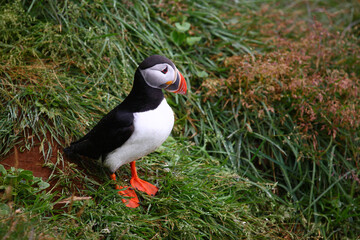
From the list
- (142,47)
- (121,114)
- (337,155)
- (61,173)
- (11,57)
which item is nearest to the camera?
(121,114)

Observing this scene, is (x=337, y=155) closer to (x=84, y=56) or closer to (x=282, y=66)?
(x=282, y=66)

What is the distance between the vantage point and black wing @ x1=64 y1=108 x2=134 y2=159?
2.71 m

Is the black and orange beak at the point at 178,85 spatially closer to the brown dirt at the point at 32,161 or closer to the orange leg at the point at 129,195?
the orange leg at the point at 129,195

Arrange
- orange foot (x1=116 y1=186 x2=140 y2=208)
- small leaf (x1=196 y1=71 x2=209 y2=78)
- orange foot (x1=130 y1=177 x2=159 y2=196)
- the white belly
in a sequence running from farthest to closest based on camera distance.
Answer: small leaf (x1=196 y1=71 x2=209 y2=78) < orange foot (x1=130 y1=177 x2=159 y2=196) < orange foot (x1=116 y1=186 x2=140 y2=208) < the white belly

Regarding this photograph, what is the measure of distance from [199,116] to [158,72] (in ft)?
4.99

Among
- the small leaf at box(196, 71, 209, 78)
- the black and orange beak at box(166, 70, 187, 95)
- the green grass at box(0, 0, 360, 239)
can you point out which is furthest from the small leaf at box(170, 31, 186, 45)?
the black and orange beak at box(166, 70, 187, 95)

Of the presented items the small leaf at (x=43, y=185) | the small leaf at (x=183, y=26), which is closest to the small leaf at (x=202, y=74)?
the small leaf at (x=183, y=26)

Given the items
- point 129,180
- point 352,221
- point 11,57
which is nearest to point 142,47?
point 11,57

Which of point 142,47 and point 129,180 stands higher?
point 142,47

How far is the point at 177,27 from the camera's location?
455 cm

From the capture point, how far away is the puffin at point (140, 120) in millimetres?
2689

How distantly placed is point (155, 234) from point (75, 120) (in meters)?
1.20

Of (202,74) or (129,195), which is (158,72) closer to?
(129,195)

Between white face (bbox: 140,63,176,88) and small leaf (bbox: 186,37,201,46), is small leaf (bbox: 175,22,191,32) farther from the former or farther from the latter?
white face (bbox: 140,63,176,88)
